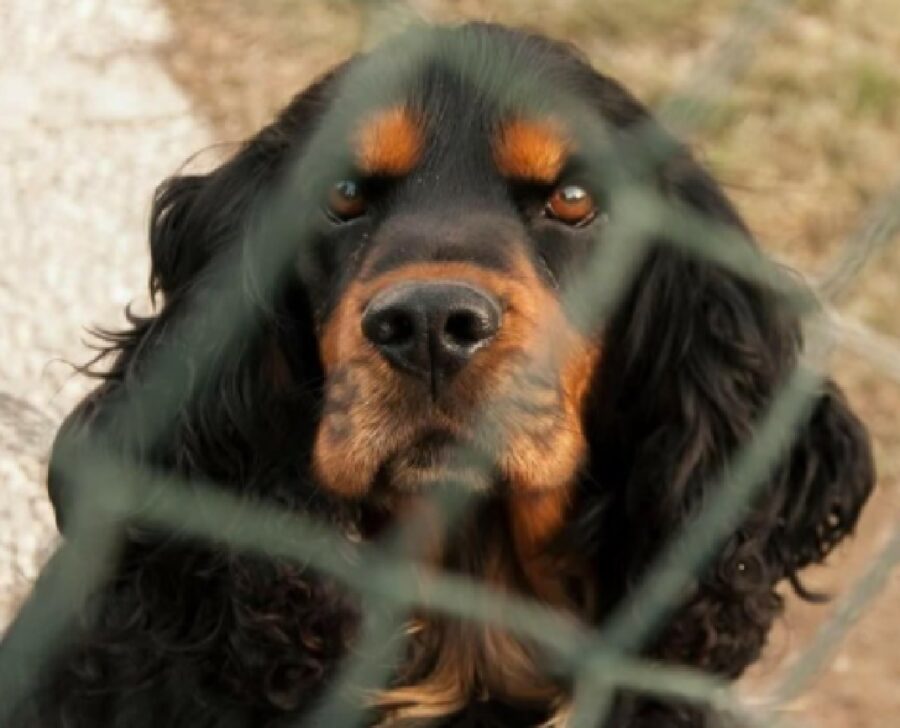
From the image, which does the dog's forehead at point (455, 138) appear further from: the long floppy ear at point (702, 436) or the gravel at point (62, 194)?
the gravel at point (62, 194)

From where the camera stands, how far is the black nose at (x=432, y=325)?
196cm

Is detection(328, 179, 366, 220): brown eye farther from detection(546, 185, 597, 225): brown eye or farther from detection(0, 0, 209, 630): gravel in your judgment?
detection(0, 0, 209, 630): gravel

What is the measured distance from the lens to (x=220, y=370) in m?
2.42

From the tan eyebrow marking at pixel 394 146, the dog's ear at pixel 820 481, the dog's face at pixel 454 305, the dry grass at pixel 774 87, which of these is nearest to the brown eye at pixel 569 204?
the dog's face at pixel 454 305

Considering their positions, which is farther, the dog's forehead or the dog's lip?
the dog's forehead

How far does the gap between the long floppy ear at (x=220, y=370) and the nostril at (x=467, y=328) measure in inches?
16.9

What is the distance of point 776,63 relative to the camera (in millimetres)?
3912

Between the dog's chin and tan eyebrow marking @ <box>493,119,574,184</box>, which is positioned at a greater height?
tan eyebrow marking @ <box>493,119,574,184</box>

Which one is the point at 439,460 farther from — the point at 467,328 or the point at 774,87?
the point at 774,87

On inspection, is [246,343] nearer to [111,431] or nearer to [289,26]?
[111,431]

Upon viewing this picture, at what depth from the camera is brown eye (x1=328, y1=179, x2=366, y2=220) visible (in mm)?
2238

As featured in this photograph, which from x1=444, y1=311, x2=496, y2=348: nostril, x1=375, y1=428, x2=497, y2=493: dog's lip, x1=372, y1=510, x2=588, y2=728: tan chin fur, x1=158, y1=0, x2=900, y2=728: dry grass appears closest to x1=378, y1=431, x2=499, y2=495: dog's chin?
x1=375, y1=428, x2=497, y2=493: dog's lip

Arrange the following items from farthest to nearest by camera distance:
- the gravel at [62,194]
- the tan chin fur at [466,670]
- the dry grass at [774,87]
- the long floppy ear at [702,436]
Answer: the dry grass at [774,87] → the gravel at [62,194] → the tan chin fur at [466,670] → the long floppy ear at [702,436]

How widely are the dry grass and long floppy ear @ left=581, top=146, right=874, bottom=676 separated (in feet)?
2.81
